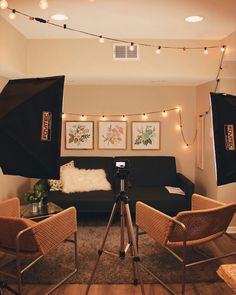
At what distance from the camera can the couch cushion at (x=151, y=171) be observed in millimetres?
4703

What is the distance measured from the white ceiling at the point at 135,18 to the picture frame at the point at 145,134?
56.6 inches

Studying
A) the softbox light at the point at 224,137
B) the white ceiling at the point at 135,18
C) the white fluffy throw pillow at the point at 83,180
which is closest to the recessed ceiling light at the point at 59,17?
the white ceiling at the point at 135,18

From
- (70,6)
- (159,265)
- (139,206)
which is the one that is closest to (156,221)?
(139,206)

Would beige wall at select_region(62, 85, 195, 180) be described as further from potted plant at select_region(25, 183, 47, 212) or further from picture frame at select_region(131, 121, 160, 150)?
potted plant at select_region(25, 183, 47, 212)

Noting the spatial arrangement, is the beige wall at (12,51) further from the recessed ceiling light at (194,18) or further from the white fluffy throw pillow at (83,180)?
the recessed ceiling light at (194,18)

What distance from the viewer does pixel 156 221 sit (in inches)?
99.0

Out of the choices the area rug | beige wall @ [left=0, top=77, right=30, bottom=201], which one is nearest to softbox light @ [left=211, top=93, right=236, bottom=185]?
the area rug

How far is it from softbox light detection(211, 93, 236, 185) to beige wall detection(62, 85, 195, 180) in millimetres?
2716

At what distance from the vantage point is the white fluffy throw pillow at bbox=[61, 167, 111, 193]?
4309 mm

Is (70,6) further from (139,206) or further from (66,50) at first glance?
(139,206)

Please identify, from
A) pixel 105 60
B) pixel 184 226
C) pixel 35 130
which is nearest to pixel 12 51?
pixel 105 60

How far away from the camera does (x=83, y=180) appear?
4410mm

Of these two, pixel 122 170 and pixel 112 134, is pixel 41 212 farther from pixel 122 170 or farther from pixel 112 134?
pixel 112 134

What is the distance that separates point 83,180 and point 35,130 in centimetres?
272
